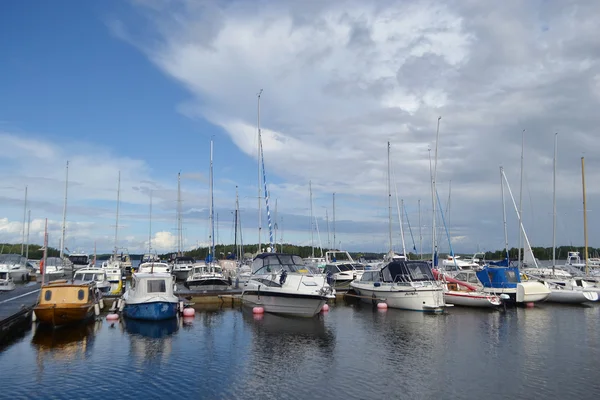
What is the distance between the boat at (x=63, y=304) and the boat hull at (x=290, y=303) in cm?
1070

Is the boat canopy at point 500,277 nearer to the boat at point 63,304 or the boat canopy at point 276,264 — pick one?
the boat canopy at point 276,264

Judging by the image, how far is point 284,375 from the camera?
18.3 metres

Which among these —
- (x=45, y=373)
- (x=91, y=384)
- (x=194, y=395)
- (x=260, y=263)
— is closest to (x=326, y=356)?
(x=194, y=395)

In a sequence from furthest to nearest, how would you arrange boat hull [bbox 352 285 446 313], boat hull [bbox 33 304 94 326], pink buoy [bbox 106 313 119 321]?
boat hull [bbox 352 285 446 313]
pink buoy [bbox 106 313 119 321]
boat hull [bbox 33 304 94 326]

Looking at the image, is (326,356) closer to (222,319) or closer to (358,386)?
(358,386)

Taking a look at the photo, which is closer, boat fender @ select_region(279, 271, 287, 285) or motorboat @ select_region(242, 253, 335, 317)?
motorboat @ select_region(242, 253, 335, 317)

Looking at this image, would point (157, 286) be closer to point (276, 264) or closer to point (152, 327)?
point (152, 327)

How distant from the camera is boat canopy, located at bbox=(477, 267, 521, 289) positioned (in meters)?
38.7

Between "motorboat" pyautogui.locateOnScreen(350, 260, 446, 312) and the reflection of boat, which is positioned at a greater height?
"motorboat" pyautogui.locateOnScreen(350, 260, 446, 312)

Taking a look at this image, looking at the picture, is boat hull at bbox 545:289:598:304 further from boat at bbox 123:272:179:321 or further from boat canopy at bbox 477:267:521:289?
boat at bbox 123:272:179:321

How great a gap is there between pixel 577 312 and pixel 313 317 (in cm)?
1957

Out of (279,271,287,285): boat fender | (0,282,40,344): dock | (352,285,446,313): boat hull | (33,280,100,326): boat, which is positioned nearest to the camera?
(0,282,40,344): dock

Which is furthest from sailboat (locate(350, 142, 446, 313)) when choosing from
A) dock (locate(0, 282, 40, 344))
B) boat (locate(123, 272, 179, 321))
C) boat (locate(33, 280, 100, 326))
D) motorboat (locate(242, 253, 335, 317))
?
dock (locate(0, 282, 40, 344))

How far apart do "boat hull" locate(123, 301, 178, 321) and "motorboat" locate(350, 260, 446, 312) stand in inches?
625
